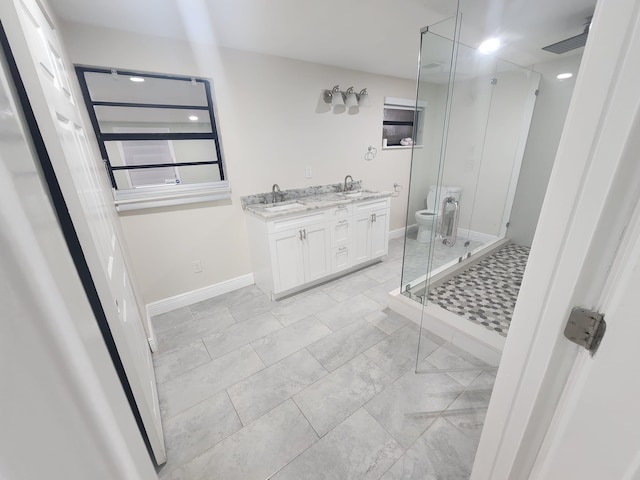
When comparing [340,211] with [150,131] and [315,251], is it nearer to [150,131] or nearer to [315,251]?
[315,251]

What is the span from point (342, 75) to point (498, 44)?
1.61 metres

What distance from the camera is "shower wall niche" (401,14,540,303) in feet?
9.26

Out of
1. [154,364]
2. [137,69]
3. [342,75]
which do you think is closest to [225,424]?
[154,364]

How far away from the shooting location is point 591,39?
18.8 inches

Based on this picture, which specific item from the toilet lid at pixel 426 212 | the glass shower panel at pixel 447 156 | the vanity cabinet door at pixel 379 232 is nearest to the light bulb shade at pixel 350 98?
the glass shower panel at pixel 447 156

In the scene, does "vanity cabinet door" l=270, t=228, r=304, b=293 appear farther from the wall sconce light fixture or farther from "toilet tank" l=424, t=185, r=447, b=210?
"toilet tank" l=424, t=185, r=447, b=210

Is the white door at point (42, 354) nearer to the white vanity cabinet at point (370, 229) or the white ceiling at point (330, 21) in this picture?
the white ceiling at point (330, 21)

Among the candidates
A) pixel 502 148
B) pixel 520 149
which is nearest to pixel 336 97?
pixel 502 148

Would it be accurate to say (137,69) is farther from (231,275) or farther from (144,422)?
(144,422)

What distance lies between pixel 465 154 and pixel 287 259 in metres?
2.82

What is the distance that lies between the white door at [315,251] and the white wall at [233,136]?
67cm

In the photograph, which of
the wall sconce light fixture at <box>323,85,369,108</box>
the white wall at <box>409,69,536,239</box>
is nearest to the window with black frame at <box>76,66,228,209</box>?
the wall sconce light fixture at <box>323,85,369,108</box>

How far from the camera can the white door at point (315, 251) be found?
8.29ft

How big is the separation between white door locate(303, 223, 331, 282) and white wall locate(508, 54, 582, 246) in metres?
2.66
